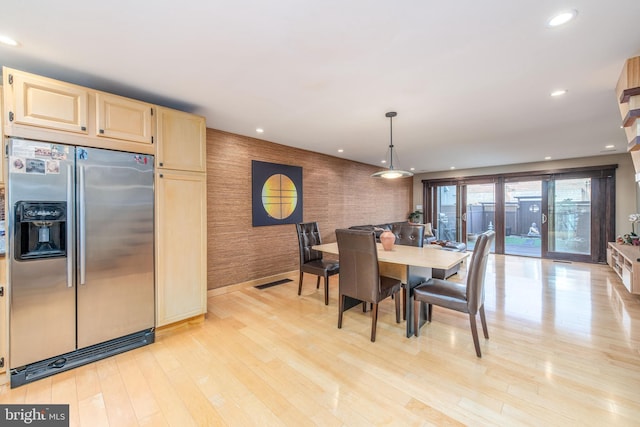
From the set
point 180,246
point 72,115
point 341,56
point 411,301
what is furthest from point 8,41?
point 411,301

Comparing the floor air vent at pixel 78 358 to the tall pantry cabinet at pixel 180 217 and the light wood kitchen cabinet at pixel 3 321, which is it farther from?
the tall pantry cabinet at pixel 180 217

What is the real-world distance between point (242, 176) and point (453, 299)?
334 cm

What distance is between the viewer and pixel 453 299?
2406mm

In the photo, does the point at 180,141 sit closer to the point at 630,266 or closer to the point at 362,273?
the point at 362,273

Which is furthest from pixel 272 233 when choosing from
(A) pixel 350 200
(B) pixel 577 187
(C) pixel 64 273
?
(B) pixel 577 187

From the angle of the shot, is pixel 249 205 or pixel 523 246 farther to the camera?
pixel 523 246

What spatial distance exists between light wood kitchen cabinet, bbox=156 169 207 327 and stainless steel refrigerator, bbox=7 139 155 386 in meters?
0.09

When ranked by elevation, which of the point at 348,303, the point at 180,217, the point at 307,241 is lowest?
the point at 348,303

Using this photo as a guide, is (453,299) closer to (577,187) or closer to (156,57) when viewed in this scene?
(156,57)

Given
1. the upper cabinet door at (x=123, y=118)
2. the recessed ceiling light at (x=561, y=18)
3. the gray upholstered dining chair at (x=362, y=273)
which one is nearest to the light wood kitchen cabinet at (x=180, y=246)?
the upper cabinet door at (x=123, y=118)

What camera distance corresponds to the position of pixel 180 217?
2.77 meters

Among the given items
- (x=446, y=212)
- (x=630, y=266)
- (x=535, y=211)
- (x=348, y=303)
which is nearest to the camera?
(x=348, y=303)

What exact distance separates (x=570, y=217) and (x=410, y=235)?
17.2 feet

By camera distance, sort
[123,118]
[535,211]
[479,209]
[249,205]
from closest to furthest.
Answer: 1. [123,118]
2. [249,205]
3. [535,211]
4. [479,209]
